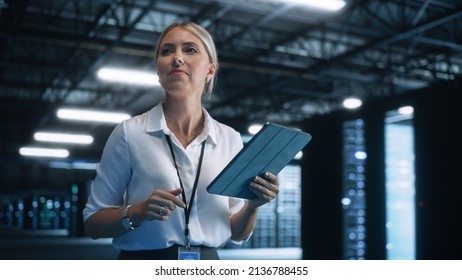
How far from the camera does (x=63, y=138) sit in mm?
13570

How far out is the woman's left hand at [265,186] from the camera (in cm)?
120

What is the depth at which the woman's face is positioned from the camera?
3.99ft

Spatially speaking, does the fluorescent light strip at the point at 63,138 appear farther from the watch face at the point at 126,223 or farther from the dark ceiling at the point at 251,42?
the watch face at the point at 126,223

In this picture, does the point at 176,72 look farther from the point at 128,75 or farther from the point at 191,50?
the point at 128,75

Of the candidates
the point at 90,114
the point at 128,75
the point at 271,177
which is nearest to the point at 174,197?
the point at 271,177

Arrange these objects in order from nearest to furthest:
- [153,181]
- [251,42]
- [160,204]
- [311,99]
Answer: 1. [160,204]
2. [153,181]
3. [251,42]
4. [311,99]

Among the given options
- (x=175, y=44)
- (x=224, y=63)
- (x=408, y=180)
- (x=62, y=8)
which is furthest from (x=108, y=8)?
(x=175, y=44)

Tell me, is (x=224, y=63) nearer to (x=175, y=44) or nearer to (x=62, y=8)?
(x=62, y=8)

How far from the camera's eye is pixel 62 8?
9.41 m

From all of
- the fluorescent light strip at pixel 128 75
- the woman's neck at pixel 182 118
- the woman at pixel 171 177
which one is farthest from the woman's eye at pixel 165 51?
the fluorescent light strip at pixel 128 75

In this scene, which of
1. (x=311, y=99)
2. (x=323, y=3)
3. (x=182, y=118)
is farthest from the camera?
(x=311, y=99)

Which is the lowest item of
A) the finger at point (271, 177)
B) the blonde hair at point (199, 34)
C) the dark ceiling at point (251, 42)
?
the finger at point (271, 177)

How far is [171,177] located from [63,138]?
13.0 m

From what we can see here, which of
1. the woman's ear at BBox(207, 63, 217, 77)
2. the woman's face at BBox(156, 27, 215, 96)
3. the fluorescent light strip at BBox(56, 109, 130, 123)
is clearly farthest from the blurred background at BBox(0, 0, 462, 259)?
the woman's face at BBox(156, 27, 215, 96)
